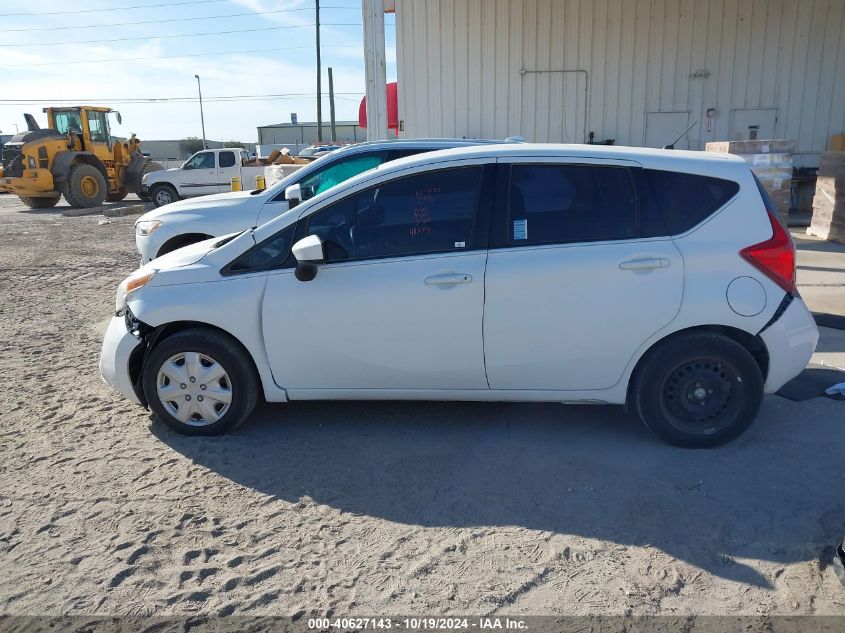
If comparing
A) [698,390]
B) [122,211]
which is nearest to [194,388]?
[698,390]

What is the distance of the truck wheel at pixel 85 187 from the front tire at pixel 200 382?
66.7 feet

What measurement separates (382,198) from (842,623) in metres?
2.97

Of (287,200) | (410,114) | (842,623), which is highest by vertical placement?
(410,114)

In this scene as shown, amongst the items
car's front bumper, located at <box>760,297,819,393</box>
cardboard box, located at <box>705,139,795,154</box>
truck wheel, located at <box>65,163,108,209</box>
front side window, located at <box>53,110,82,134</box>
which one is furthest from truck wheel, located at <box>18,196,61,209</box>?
car's front bumper, located at <box>760,297,819,393</box>

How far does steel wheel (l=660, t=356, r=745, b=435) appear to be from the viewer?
379 centimetres

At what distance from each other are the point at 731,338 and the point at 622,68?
42.2 ft

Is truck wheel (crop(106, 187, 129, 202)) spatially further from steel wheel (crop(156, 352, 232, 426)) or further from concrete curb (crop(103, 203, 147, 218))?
steel wheel (crop(156, 352, 232, 426))

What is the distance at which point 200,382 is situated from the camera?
13.3 feet

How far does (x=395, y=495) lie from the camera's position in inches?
137

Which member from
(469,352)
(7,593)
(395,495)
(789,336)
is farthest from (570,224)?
(7,593)

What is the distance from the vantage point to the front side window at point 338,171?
7227mm

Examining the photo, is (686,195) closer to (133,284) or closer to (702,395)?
(702,395)

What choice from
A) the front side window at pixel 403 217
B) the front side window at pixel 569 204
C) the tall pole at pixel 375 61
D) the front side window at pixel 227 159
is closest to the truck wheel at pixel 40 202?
the front side window at pixel 227 159

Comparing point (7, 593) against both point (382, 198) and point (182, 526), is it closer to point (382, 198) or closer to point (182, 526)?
point (182, 526)
